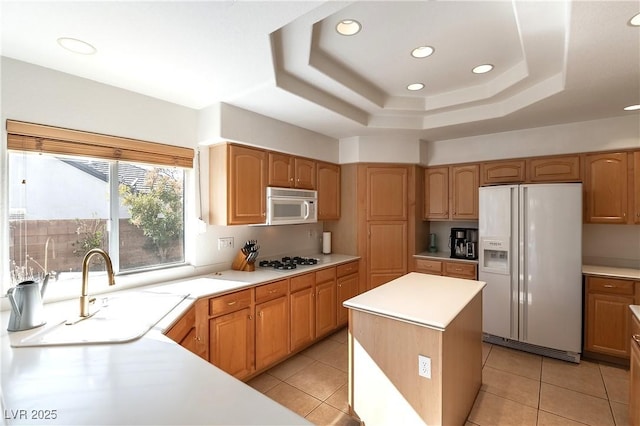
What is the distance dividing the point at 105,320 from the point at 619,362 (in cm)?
433

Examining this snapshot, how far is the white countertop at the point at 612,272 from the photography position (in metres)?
2.85

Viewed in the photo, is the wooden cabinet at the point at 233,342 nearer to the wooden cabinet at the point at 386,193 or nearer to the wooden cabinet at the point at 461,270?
the wooden cabinet at the point at 386,193

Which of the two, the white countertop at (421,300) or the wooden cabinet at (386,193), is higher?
the wooden cabinet at (386,193)

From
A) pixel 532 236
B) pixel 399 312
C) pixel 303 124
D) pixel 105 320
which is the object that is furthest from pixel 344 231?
pixel 105 320

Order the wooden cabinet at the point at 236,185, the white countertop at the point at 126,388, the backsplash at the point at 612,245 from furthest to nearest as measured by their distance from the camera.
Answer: the backsplash at the point at 612,245, the wooden cabinet at the point at 236,185, the white countertop at the point at 126,388

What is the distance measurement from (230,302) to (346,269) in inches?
67.5

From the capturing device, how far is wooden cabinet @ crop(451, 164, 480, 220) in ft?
12.8

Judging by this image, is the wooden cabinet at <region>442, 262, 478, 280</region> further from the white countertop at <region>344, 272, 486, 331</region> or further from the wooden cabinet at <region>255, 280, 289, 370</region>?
the wooden cabinet at <region>255, 280, 289, 370</region>

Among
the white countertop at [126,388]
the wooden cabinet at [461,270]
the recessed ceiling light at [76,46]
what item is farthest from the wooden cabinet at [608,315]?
the recessed ceiling light at [76,46]

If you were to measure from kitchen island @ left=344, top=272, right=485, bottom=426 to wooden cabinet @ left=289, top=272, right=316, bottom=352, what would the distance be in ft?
3.47

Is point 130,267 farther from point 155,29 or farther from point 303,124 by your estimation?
point 303,124

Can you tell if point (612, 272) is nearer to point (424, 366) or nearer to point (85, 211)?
point (424, 366)

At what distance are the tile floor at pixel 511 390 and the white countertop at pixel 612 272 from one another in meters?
0.88

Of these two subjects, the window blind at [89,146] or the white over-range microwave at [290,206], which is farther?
the white over-range microwave at [290,206]
